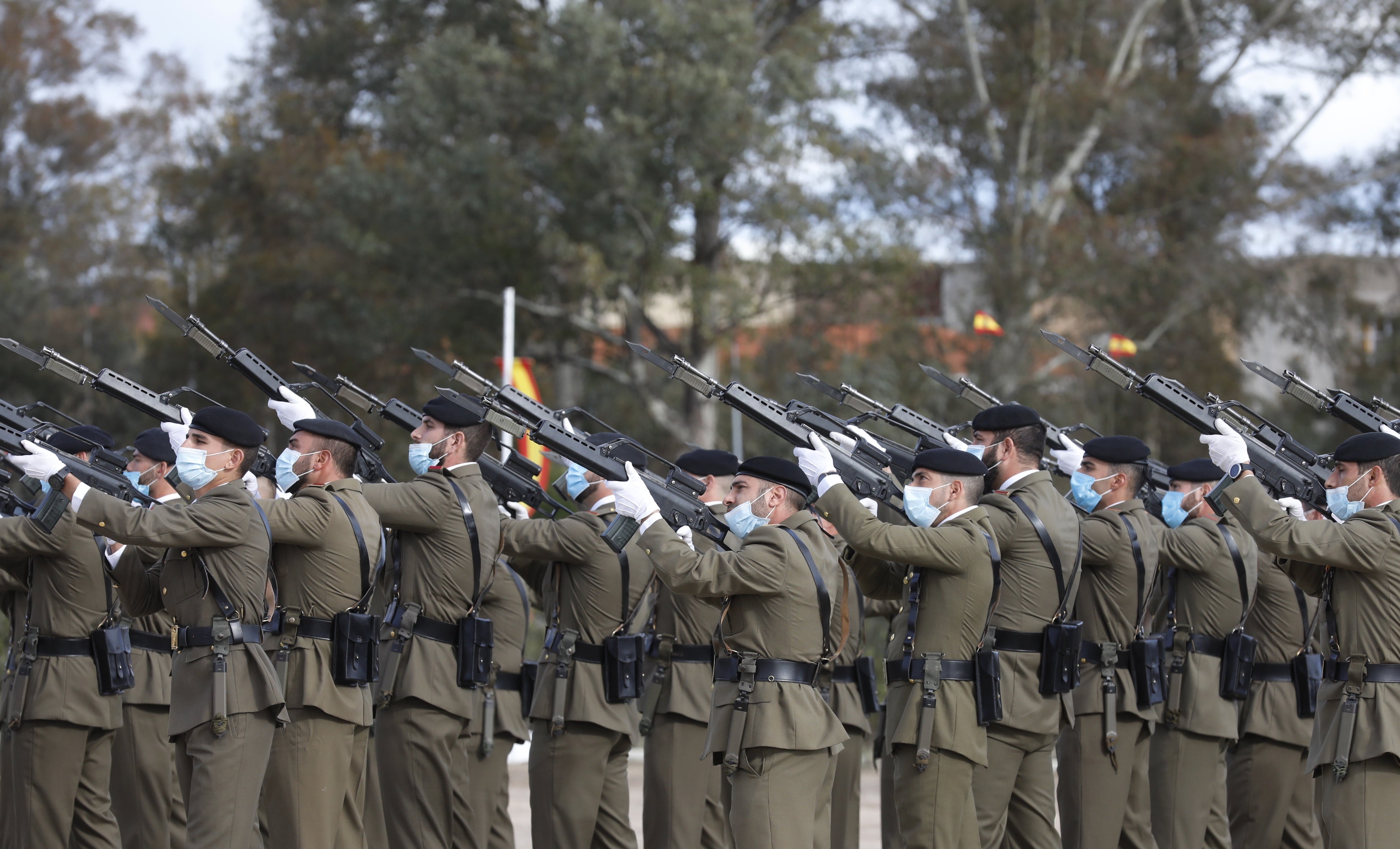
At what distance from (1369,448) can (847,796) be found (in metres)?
3.18

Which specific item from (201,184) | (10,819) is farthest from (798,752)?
(201,184)

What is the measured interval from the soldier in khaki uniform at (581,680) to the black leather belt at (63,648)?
201cm

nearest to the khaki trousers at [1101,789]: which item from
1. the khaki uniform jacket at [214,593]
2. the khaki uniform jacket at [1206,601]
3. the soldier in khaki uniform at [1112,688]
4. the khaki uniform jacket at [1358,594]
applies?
the soldier in khaki uniform at [1112,688]

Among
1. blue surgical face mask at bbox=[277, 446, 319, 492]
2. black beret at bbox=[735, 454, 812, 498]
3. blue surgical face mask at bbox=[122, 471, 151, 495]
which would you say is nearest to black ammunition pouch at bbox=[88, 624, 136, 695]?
blue surgical face mask at bbox=[122, 471, 151, 495]

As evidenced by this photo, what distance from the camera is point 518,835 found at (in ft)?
34.1

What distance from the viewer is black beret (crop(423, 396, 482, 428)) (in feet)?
24.9

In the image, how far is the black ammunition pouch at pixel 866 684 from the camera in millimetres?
8148

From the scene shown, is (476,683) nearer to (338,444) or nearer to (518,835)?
(338,444)

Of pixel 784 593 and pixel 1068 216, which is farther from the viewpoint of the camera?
pixel 1068 216

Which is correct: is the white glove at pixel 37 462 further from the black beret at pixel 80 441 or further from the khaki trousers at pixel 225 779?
the black beret at pixel 80 441

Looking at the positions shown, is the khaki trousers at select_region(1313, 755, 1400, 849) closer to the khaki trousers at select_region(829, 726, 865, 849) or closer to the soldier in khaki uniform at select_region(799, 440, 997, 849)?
the soldier in khaki uniform at select_region(799, 440, 997, 849)

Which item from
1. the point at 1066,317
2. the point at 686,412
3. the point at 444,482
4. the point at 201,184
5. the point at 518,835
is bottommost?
the point at 518,835

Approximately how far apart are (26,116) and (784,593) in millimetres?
34743

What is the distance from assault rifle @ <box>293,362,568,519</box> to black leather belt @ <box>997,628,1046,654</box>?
2.36m
